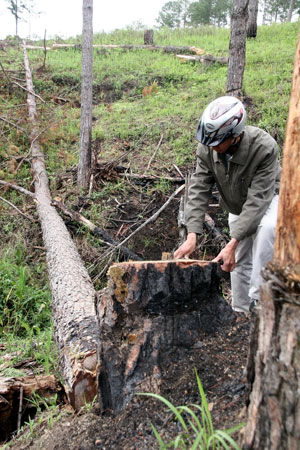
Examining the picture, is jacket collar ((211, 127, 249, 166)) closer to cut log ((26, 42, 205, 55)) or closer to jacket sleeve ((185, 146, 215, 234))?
jacket sleeve ((185, 146, 215, 234))

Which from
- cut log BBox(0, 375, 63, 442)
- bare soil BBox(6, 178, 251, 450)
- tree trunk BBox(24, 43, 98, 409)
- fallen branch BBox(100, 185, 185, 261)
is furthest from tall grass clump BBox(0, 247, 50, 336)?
bare soil BBox(6, 178, 251, 450)

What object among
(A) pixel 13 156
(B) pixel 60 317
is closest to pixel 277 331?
(B) pixel 60 317

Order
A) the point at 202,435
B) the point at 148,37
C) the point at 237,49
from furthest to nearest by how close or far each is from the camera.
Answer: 1. the point at 148,37
2. the point at 237,49
3. the point at 202,435

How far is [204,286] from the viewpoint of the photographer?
7.47ft

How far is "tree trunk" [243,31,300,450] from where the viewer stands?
116 cm

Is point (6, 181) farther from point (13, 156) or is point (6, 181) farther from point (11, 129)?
point (11, 129)

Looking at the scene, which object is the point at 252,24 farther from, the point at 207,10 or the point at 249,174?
the point at 207,10

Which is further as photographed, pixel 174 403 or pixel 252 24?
pixel 252 24

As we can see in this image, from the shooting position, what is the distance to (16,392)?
2607 mm

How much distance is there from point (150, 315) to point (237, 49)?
6.10 meters

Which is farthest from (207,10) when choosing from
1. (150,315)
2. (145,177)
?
(150,315)

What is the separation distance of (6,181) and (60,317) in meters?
5.47

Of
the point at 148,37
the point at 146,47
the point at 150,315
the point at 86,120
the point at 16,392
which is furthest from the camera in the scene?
the point at 148,37

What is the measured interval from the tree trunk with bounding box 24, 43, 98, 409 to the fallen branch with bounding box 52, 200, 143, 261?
47cm
